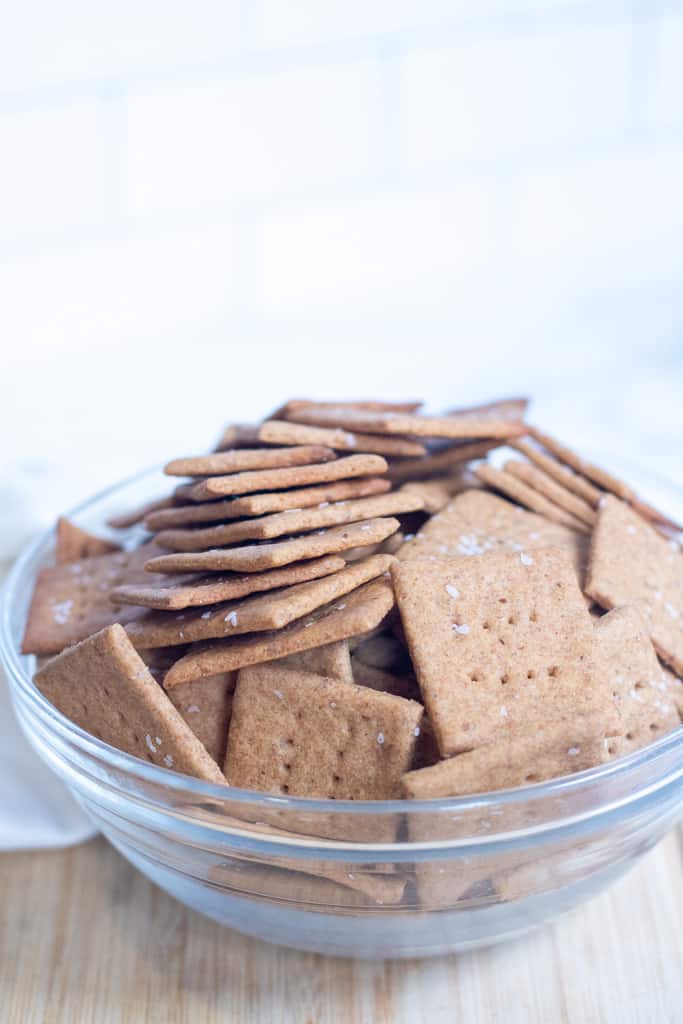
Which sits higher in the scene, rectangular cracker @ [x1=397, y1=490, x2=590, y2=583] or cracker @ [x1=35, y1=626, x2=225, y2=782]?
rectangular cracker @ [x1=397, y1=490, x2=590, y2=583]

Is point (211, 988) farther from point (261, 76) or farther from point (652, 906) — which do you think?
point (261, 76)

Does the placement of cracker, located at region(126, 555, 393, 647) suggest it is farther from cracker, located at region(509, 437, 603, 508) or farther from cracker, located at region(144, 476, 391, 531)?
cracker, located at region(509, 437, 603, 508)

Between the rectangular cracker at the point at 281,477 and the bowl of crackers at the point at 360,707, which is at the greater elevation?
the rectangular cracker at the point at 281,477

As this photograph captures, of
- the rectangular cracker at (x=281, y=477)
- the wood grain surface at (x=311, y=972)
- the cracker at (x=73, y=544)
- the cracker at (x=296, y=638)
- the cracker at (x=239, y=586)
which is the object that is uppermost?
the rectangular cracker at (x=281, y=477)

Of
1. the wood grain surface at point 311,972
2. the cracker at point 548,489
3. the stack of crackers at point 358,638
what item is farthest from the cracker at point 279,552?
the wood grain surface at point 311,972

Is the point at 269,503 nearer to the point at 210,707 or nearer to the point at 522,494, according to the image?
the point at 210,707

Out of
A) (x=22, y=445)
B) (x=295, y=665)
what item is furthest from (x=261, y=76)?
(x=295, y=665)

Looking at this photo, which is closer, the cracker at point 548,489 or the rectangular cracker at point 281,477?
the rectangular cracker at point 281,477

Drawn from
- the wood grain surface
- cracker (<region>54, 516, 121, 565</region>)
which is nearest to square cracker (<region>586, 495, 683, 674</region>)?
the wood grain surface

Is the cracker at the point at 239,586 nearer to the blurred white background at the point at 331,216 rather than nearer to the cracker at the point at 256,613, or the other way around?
the cracker at the point at 256,613
